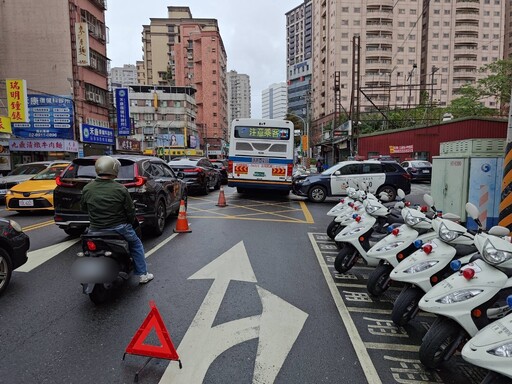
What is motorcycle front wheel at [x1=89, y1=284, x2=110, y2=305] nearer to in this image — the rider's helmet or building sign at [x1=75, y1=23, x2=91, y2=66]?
the rider's helmet

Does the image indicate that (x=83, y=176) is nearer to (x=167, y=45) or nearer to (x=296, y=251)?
(x=296, y=251)

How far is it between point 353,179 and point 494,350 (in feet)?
38.8

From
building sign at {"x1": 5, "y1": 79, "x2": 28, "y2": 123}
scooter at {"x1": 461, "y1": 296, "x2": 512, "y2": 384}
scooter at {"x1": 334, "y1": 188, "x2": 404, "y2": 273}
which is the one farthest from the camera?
building sign at {"x1": 5, "y1": 79, "x2": 28, "y2": 123}

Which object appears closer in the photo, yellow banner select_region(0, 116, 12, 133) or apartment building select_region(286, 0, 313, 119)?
yellow banner select_region(0, 116, 12, 133)

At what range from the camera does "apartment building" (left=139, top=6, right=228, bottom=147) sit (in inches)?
3563

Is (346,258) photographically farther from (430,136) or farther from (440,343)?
(430,136)

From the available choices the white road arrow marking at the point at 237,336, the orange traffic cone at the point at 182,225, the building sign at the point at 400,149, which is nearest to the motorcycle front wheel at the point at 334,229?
the white road arrow marking at the point at 237,336

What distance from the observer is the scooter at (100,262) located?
13.5ft

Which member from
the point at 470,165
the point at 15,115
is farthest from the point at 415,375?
the point at 15,115

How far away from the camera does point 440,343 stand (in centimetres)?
296

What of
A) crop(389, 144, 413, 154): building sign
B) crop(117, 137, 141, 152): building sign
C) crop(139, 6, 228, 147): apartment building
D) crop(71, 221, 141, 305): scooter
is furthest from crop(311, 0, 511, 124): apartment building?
crop(71, 221, 141, 305): scooter

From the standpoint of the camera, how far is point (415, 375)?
3049mm

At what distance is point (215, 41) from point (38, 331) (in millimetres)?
95331

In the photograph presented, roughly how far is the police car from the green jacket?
10.4 metres
